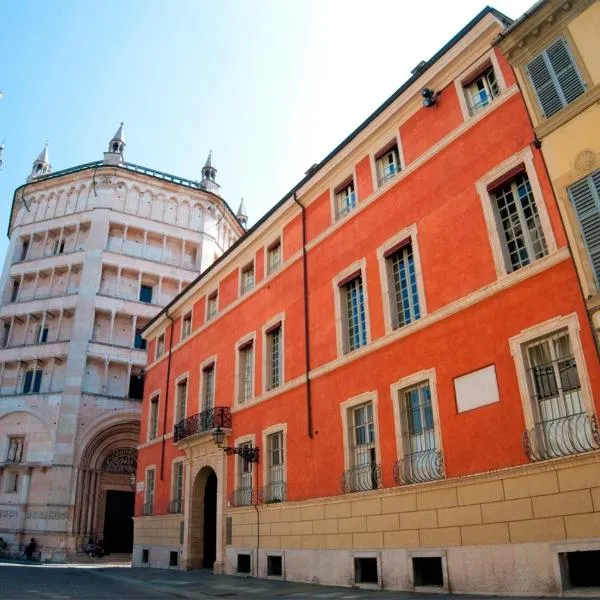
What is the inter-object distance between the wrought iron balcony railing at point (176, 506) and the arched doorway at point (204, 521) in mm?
1216

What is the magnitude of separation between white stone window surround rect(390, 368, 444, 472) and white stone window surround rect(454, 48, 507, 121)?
575cm

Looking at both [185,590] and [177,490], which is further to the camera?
[177,490]

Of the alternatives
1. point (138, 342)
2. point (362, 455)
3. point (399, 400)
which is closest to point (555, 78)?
point (399, 400)

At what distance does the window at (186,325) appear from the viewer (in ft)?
79.8

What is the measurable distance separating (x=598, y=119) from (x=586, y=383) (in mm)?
4448

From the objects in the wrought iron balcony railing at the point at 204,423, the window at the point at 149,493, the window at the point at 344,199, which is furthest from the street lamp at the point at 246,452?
the window at the point at 149,493

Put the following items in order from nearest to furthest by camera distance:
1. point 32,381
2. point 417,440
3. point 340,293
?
point 417,440, point 340,293, point 32,381

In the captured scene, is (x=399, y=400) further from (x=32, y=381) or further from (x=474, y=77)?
(x=32, y=381)

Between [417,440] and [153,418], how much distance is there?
693 inches

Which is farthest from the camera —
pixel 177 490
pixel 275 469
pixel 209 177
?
pixel 209 177

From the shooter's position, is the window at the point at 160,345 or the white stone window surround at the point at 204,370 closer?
the white stone window surround at the point at 204,370

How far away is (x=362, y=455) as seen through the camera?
12.7 m

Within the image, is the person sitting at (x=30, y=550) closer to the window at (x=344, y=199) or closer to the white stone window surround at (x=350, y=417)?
the white stone window surround at (x=350, y=417)

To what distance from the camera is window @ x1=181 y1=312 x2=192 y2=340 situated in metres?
24.3
